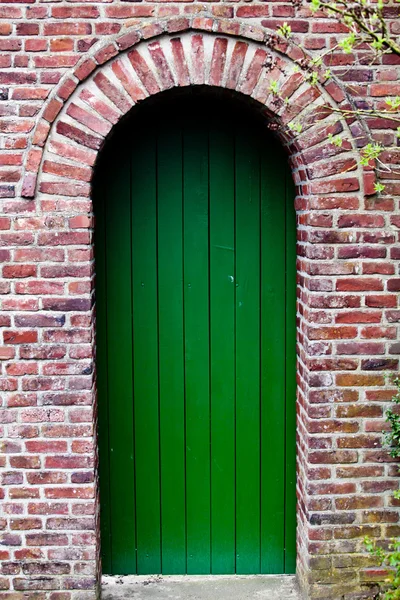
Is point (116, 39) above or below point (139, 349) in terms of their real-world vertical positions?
above

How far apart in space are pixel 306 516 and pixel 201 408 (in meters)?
0.83

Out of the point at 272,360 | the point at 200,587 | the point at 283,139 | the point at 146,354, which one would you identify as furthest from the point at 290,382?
the point at 283,139

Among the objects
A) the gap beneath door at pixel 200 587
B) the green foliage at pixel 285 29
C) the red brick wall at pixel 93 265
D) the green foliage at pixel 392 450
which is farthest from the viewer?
the gap beneath door at pixel 200 587

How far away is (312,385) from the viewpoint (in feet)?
11.7

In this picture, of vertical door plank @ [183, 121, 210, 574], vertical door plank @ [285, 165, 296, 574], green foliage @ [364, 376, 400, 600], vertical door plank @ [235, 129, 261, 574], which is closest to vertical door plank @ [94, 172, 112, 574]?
vertical door plank @ [183, 121, 210, 574]

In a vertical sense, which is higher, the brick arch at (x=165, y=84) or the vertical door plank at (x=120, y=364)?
the brick arch at (x=165, y=84)

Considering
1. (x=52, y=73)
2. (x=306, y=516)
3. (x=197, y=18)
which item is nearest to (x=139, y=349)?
(x=306, y=516)

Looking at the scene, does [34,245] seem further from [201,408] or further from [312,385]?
[312,385]

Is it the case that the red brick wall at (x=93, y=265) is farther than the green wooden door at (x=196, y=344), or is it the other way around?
the green wooden door at (x=196, y=344)

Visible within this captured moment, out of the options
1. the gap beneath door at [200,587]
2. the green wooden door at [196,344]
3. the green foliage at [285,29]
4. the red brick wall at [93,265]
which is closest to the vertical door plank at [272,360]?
the green wooden door at [196,344]

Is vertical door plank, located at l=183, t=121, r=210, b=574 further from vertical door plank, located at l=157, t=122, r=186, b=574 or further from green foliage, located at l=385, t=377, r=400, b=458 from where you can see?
green foliage, located at l=385, t=377, r=400, b=458

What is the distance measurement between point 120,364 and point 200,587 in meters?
1.35

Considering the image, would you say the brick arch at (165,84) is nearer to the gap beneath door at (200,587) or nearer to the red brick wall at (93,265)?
the red brick wall at (93,265)

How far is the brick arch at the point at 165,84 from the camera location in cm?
337
